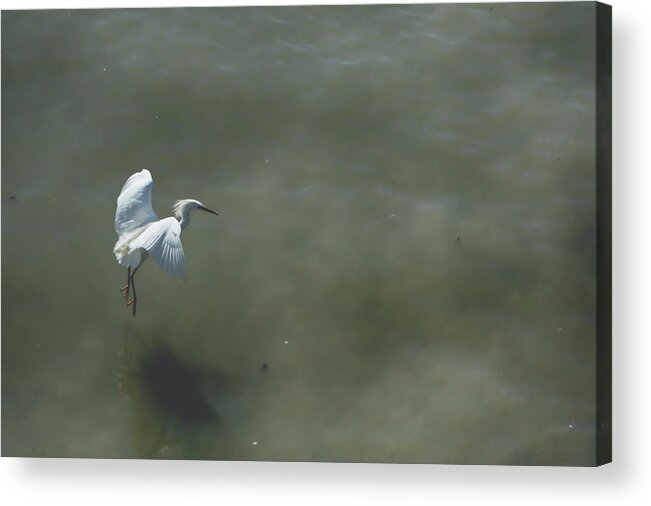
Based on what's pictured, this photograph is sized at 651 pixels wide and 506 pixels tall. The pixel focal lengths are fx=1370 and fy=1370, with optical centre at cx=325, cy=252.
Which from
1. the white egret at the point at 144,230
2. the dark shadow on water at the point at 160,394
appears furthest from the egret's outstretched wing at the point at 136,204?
the dark shadow on water at the point at 160,394

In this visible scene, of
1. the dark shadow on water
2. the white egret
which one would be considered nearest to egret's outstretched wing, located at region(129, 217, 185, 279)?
the white egret

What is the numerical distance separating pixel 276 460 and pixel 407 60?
172 cm

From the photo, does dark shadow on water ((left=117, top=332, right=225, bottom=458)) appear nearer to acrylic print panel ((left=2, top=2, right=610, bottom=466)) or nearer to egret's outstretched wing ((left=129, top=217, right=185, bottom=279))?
acrylic print panel ((left=2, top=2, right=610, bottom=466))

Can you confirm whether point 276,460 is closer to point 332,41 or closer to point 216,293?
point 216,293

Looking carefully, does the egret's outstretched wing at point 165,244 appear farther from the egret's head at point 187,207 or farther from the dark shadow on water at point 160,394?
the dark shadow on water at point 160,394

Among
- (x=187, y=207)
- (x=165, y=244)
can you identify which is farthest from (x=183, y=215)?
(x=165, y=244)

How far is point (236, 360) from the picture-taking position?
5613 millimetres

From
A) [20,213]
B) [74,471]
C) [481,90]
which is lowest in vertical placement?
[74,471]

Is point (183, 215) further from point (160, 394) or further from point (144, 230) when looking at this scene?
point (160, 394)

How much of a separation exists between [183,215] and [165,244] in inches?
5.5

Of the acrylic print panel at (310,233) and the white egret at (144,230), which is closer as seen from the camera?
the acrylic print panel at (310,233)

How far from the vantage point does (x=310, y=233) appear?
18.4 ft

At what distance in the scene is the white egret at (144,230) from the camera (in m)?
5.62

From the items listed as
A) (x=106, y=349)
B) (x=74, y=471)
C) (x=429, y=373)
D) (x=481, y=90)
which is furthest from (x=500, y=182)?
(x=74, y=471)
